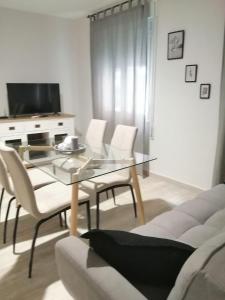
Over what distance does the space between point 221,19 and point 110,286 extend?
9.32 ft

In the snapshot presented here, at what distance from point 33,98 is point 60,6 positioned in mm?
1520

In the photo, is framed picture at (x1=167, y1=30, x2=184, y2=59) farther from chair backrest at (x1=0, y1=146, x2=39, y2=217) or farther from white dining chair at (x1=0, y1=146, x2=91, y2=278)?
chair backrest at (x1=0, y1=146, x2=39, y2=217)

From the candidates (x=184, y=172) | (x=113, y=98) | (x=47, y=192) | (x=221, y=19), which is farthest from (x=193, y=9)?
(x=47, y=192)

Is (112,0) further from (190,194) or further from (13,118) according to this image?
(190,194)

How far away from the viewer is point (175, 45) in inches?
125

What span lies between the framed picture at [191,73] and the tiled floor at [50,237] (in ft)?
4.50

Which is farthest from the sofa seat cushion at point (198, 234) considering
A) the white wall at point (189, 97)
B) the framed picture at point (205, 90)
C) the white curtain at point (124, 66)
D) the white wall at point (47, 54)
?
the white wall at point (47, 54)

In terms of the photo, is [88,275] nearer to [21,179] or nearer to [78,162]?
[21,179]

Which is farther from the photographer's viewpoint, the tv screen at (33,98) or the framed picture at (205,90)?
the tv screen at (33,98)

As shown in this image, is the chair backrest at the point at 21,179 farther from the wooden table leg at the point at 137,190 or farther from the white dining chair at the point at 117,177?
the wooden table leg at the point at 137,190

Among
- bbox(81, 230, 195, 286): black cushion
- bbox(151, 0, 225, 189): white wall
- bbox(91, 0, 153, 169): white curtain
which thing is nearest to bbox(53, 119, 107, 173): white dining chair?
bbox(91, 0, 153, 169): white curtain

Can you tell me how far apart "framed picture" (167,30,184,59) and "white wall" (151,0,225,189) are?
0.17 feet

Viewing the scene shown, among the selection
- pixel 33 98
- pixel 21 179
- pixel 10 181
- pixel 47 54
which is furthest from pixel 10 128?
pixel 21 179

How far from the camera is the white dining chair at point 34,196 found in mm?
1737
